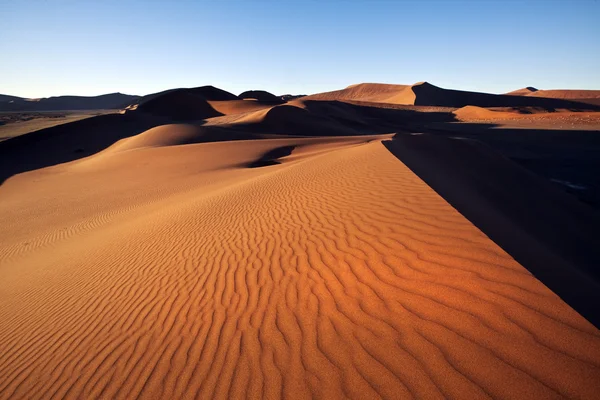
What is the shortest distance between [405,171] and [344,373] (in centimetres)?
572

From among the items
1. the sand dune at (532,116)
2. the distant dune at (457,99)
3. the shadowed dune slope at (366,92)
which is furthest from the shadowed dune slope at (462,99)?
the sand dune at (532,116)

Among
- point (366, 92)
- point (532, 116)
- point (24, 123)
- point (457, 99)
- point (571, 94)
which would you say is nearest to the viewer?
point (532, 116)

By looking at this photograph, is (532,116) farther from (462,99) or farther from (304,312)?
(304,312)

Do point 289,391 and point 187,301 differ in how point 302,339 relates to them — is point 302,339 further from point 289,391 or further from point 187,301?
point 187,301

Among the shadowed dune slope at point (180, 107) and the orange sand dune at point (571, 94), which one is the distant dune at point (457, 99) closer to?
the orange sand dune at point (571, 94)

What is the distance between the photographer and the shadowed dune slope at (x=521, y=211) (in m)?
3.61

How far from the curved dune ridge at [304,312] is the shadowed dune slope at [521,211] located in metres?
0.60

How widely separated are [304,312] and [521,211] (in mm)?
8362

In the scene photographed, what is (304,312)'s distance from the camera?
3.38 meters

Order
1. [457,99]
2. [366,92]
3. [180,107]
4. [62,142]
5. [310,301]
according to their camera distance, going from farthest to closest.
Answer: [366,92]
[457,99]
[180,107]
[62,142]
[310,301]

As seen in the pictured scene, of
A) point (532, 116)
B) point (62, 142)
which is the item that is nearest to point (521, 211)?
point (62, 142)

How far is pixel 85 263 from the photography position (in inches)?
267

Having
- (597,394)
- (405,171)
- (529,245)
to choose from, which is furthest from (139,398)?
(405,171)

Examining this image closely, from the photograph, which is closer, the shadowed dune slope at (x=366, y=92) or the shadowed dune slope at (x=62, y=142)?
the shadowed dune slope at (x=62, y=142)
